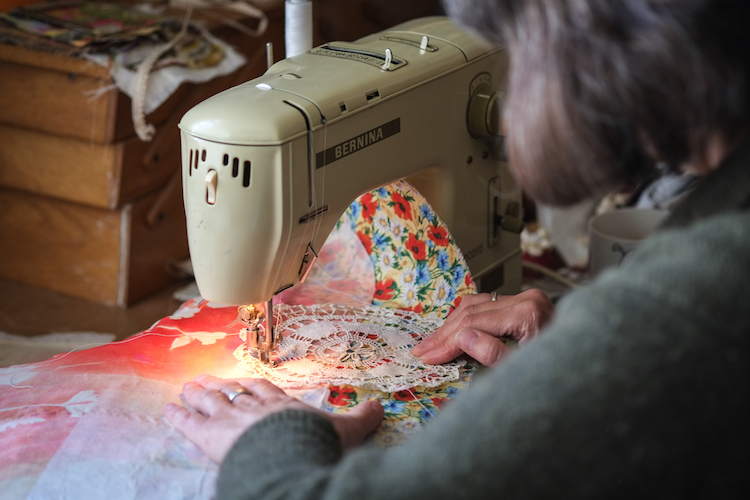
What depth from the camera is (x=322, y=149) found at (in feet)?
3.05

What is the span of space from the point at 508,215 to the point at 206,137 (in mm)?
633

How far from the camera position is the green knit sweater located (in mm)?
552

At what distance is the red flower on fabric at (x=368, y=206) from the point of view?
125 centimetres

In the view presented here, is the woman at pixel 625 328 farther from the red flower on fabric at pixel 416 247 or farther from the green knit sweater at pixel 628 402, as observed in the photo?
the red flower on fabric at pixel 416 247

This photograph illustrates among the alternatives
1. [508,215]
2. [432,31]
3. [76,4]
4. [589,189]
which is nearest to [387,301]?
[508,215]

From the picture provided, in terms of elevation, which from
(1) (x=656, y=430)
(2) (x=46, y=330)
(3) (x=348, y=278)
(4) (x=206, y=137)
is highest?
(4) (x=206, y=137)

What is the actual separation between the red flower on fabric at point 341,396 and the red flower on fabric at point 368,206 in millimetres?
366

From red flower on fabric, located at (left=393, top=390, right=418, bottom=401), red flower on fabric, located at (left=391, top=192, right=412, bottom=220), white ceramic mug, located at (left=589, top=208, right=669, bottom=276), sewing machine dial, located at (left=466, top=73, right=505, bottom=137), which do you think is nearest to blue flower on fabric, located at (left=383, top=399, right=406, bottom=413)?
red flower on fabric, located at (left=393, top=390, right=418, bottom=401)

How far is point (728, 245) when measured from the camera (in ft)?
1.83

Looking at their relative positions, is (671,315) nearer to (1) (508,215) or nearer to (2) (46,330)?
(1) (508,215)

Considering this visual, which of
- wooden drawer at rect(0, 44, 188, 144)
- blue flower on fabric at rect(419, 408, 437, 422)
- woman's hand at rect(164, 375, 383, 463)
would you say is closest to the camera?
woman's hand at rect(164, 375, 383, 463)

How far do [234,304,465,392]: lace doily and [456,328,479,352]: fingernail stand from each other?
31mm

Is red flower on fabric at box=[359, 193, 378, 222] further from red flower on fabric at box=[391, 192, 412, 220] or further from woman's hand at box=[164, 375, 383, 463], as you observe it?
woman's hand at box=[164, 375, 383, 463]

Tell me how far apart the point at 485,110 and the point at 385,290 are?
318mm
